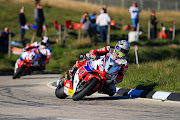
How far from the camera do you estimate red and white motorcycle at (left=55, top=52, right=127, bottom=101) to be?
998cm

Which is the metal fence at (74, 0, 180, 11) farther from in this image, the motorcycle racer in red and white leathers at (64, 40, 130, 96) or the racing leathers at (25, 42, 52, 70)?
the motorcycle racer in red and white leathers at (64, 40, 130, 96)

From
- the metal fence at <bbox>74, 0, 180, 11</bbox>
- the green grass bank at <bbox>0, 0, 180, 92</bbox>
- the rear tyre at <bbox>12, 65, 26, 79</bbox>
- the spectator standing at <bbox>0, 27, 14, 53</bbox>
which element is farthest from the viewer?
the metal fence at <bbox>74, 0, 180, 11</bbox>

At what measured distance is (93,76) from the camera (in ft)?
33.0

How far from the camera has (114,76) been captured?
10.4 meters

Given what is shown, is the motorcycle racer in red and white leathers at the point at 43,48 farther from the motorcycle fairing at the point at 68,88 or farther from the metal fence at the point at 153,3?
the metal fence at the point at 153,3

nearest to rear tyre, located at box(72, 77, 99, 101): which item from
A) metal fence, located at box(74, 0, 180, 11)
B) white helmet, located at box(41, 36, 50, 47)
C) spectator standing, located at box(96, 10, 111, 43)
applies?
white helmet, located at box(41, 36, 50, 47)

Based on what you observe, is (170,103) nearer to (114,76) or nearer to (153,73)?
(114,76)

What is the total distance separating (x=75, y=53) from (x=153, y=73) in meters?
10.9

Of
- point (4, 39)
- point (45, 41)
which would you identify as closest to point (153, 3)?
point (4, 39)

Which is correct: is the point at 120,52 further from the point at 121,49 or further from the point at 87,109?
the point at 87,109

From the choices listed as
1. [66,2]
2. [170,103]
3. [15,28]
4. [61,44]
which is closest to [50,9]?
[66,2]

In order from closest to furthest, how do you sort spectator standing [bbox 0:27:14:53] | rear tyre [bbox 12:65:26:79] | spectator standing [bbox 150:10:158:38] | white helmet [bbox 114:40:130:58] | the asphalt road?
1. the asphalt road
2. white helmet [bbox 114:40:130:58]
3. rear tyre [bbox 12:65:26:79]
4. spectator standing [bbox 0:27:14:53]
5. spectator standing [bbox 150:10:158:38]

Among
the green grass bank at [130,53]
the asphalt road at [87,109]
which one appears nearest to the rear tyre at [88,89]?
the asphalt road at [87,109]

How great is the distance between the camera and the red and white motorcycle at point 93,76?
393 inches
